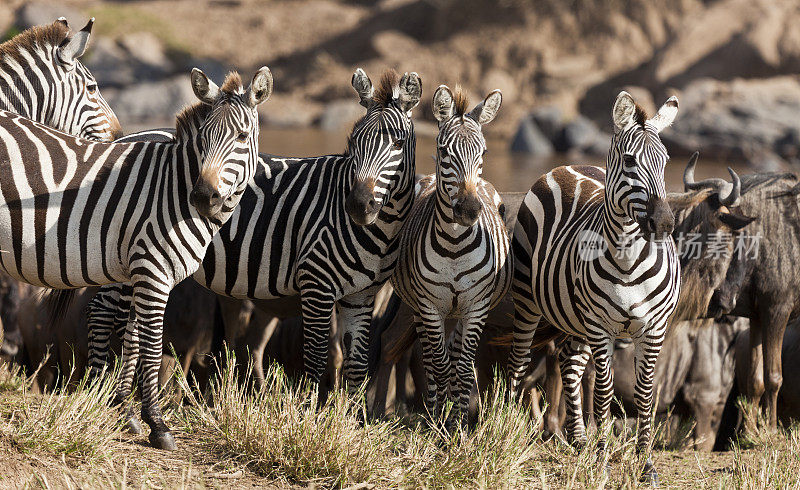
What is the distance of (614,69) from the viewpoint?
2698cm

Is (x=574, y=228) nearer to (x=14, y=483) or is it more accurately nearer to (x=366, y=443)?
(x=366, y=443)

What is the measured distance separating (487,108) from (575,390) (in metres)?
1.86

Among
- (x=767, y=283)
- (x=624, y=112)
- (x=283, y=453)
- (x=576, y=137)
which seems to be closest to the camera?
(x=283, y=453)

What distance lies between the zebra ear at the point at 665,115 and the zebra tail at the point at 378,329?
8.79 ft

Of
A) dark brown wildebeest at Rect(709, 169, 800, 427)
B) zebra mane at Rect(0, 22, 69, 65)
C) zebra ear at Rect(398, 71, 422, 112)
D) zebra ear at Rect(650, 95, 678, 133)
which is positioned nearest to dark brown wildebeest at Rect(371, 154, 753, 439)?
dark brown wildebeest at Rect(709, 169, 800, 427)

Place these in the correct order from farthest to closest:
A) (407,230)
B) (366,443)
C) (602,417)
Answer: (407,230)
(602,417)
(366,443)

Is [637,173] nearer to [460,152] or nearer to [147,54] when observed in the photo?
[460,152]

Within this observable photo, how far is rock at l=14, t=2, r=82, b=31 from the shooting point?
90.2 feet

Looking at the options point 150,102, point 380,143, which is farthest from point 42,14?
point 380,143

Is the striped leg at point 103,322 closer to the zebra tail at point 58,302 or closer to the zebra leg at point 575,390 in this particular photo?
the zebra tail at point 58,302

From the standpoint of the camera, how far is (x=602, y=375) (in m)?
5.27

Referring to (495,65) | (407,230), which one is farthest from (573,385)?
(495,65)

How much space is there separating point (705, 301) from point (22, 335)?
5756 mm

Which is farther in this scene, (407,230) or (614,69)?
(614,69)
